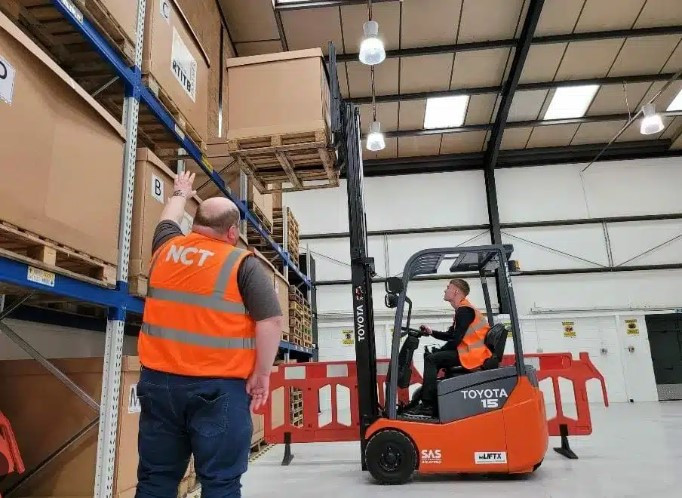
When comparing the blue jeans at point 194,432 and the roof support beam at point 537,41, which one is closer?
the blue jeans at point 194,432

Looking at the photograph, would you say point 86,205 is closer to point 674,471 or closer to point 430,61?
point 674,471

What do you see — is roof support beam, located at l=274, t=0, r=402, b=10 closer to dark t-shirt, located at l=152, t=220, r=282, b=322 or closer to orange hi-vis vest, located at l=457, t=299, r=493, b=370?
orange hi-vis vest, located at l=457, t=299, r=493, b=370

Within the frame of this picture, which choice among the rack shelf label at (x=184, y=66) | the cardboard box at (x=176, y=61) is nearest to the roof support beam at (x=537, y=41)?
A: the cardboard box at (x=176, y=61)

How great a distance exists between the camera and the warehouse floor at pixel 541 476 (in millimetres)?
4043

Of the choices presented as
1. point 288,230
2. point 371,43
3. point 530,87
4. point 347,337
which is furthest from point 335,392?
point 530,87

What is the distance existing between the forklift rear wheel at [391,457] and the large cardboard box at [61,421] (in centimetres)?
213

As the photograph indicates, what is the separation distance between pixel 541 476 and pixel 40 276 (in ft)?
14.7

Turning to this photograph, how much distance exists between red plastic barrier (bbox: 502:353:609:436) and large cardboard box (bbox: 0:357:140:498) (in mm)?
4334

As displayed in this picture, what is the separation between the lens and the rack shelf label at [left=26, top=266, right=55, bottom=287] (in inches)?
88.2

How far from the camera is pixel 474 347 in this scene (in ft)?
15.2

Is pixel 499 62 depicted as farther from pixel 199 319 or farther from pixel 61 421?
pixel 61 421

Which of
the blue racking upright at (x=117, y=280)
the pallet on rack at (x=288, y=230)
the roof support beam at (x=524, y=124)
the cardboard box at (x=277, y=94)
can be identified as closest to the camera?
the blue racking upright at (x=117, y=280)

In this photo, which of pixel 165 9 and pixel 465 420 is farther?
pixel 465 420

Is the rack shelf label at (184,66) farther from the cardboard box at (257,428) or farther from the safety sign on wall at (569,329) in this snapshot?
the safety sign on wall at (569,329)
